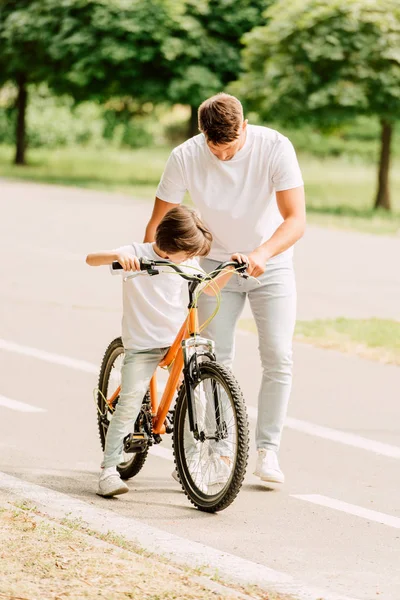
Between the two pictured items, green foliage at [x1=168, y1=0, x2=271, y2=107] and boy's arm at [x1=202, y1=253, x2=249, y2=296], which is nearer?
boy's arm at [x1=202, y1=253, x2=249, y2=296]

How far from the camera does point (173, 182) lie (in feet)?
18.6

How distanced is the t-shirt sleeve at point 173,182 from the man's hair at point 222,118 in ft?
0.98

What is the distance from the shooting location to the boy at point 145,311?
528 cm

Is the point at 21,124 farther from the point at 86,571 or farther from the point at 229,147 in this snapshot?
the point at 86,571

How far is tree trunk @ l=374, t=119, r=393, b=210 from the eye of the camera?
86.6ft

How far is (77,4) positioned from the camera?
30.6m

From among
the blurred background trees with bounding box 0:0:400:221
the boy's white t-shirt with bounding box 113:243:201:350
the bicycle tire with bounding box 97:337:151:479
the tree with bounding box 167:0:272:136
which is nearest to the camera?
the boy's white t-shirt with bounding box 113:243:201:350

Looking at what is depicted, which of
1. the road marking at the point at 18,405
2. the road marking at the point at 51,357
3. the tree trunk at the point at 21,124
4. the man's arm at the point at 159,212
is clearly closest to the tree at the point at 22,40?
the tree trunk at the point at 21,124

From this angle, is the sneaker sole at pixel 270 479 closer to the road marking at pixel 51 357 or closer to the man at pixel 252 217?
the man at pixel 252 217

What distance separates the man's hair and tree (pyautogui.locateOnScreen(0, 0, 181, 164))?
24644 millimetres

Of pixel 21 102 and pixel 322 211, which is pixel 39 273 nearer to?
pixel 322 211

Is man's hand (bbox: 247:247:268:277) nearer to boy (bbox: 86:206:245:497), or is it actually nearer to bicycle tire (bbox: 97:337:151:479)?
boy (bbox: 86:206:245:497)

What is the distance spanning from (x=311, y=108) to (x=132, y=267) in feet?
65.0

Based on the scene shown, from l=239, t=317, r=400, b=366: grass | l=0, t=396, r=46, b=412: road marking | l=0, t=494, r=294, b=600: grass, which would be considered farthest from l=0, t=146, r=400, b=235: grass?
l=0, t=494, r=294, b=600: grass
